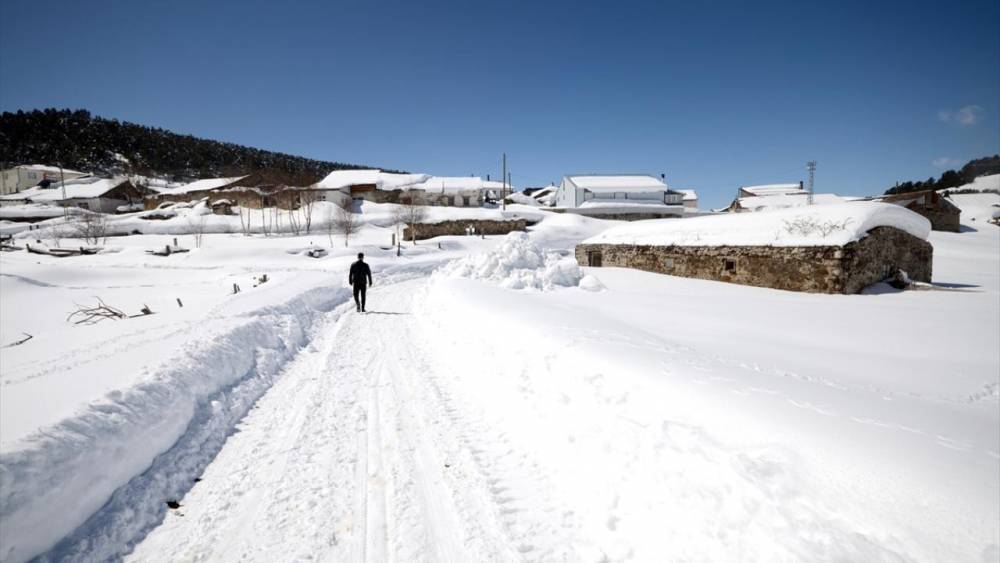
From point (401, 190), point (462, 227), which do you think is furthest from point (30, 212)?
point (462, 227)

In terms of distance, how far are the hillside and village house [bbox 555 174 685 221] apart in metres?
59.5

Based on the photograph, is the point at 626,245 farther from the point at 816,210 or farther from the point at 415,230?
the point at 415,230

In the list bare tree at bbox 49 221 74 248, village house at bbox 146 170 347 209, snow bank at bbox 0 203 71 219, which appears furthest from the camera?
snow bank at bbox 0 203 71 219

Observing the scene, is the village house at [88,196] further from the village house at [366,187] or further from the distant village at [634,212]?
the village house at [366,187]

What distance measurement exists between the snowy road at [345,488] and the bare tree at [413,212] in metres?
34.5

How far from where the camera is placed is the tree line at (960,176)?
62250mm

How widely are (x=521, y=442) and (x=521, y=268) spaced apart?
10013 millimetres

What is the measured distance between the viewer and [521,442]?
4.05 metres

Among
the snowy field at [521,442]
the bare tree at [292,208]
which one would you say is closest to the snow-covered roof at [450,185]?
the bare tree at [292,208]

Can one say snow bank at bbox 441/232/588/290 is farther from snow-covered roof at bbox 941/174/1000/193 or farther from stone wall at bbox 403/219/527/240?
snow-covered roof at bbox 941/174/1000/193

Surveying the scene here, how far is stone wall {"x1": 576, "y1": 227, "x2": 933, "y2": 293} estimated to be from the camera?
1005cm

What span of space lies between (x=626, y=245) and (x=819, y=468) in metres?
15.7

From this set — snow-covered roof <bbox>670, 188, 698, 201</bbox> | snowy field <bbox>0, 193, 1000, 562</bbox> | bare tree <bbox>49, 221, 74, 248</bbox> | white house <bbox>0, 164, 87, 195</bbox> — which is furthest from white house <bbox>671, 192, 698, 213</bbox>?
white house <bbox>0, 164, 87, 195</bbox>

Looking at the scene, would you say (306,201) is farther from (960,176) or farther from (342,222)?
(960,176)
